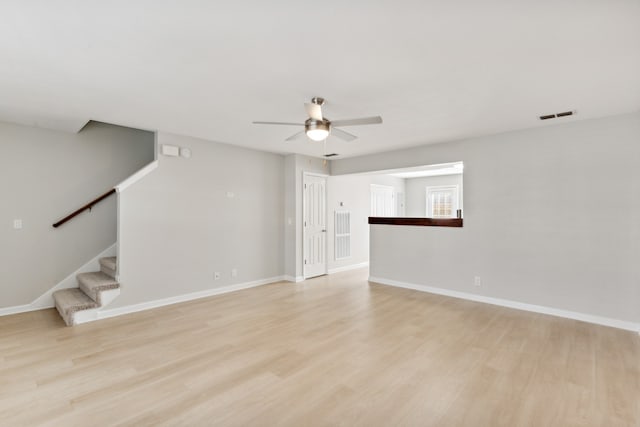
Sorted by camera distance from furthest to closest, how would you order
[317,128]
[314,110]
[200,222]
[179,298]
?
[200,222], [179,298], [317,128], [314,110]

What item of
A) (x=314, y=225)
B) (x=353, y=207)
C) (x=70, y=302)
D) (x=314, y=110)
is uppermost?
(x=314, y=110)

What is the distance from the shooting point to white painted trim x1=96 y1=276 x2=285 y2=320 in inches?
160

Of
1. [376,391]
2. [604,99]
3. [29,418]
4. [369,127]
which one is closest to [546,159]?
[604,99]

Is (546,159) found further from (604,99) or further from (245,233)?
(245,233)

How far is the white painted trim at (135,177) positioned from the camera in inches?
163

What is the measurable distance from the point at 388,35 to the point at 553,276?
152 inches

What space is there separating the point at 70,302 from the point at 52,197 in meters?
1.58

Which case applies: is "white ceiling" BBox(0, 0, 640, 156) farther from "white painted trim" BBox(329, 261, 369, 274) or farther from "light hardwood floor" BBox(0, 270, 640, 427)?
"white painted trim" BBox(329, 261, 369, 274)

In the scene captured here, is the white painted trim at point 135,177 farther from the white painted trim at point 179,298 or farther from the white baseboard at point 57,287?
the white painted trim at point 179,298

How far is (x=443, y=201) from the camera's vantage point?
28.6 feet

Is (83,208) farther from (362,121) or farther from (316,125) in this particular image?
(362,121)

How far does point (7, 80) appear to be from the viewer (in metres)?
2.72

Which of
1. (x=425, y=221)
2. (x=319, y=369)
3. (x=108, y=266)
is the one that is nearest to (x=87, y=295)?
(x=108, y=266)

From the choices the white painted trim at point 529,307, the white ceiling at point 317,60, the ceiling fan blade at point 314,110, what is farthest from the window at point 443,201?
the ceiling fan blade at point 314,110
